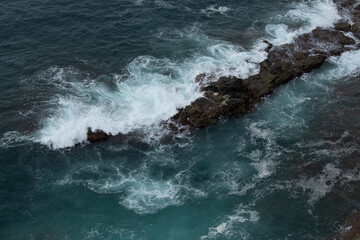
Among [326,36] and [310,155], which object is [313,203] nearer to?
[310,155]

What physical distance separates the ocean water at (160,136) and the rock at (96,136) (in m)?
0.87

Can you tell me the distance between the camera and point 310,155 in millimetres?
47594

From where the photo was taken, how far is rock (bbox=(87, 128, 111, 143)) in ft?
165

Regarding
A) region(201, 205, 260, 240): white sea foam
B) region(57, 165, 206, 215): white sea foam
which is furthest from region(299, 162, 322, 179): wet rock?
region(57, 165, 206, 215): white sea foam

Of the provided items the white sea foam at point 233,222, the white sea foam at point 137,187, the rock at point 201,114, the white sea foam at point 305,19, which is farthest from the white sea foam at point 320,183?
the white sea foam at point 305,19

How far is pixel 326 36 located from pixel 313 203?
38.8m

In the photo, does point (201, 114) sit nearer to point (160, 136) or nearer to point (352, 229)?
point (160, 136)

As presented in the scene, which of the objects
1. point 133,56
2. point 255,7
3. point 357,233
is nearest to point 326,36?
point 255,7

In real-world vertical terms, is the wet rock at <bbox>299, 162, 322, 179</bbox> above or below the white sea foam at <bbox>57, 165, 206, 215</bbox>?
above

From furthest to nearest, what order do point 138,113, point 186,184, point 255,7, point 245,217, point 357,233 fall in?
point 255,7 → point 138,113 → point 186,184 → point 245,217 → point 357,233

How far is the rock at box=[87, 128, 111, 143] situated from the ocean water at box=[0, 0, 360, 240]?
87 centimetres

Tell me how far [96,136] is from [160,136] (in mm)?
9038

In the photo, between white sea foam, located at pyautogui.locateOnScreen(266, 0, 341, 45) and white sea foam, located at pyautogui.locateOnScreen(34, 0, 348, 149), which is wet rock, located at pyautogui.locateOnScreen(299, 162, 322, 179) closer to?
white sea foam, located at pyautogui.locateOnScreen(34, 0, 348, 149)

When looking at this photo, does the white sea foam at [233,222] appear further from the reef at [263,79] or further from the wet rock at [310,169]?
the reef at [263,79]
